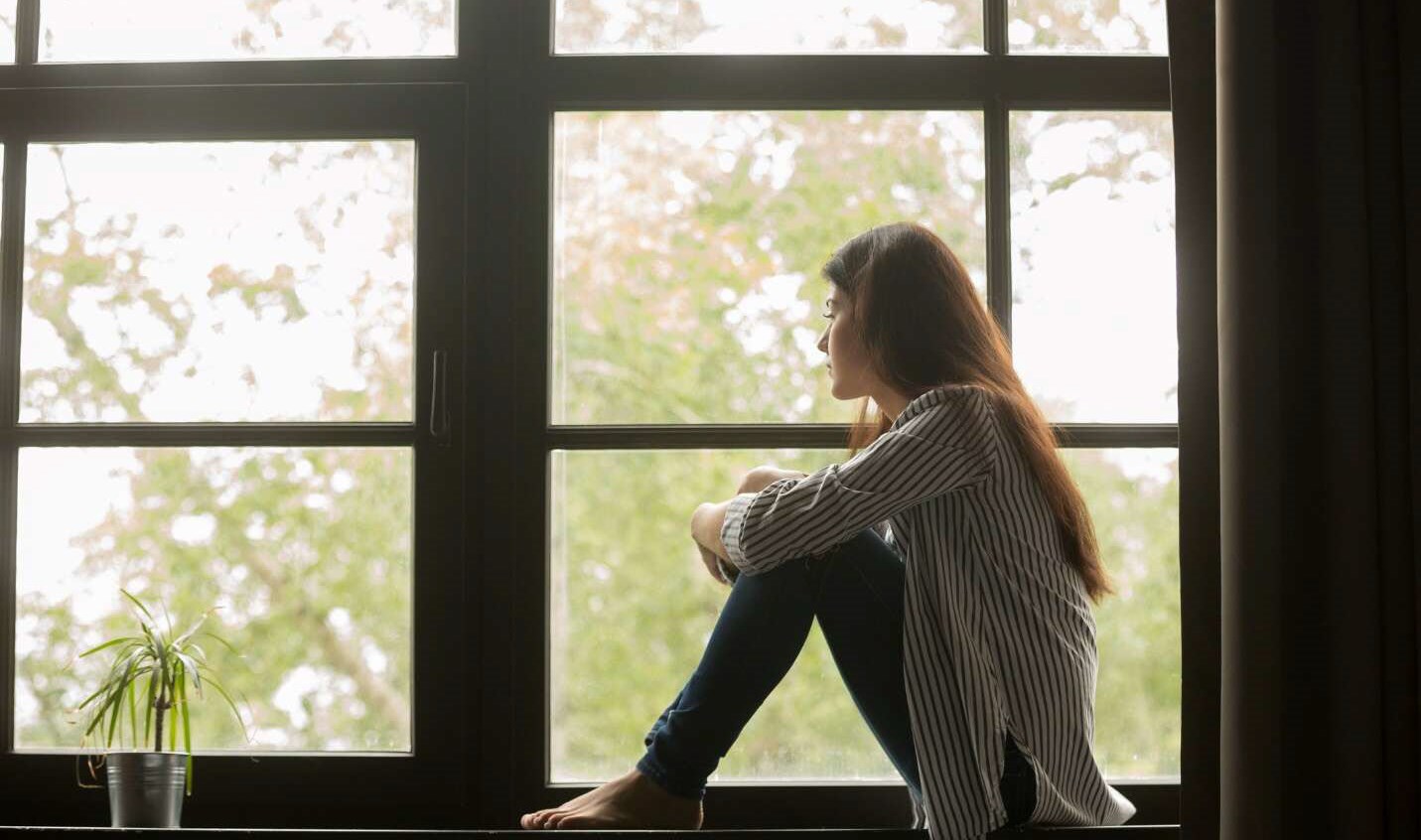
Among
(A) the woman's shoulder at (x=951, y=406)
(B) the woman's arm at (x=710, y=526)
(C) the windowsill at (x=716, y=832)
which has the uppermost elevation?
(A) the woman's shoulder at (x=951, y=406)

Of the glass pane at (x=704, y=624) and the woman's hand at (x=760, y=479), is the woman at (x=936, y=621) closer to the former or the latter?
the woman's hand at (x=760, y=479)

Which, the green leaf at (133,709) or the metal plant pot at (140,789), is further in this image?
the green leaf at (133,709)

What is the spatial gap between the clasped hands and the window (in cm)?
20

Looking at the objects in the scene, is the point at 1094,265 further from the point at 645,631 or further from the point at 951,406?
the point at 645,631

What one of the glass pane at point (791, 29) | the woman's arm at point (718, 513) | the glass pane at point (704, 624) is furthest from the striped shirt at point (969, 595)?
the glass pane at point (791, 29)

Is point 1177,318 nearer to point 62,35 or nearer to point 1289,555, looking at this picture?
point 1289,555

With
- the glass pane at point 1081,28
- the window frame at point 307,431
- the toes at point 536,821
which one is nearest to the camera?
the toes at point 536,821

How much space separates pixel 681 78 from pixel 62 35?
970 mm

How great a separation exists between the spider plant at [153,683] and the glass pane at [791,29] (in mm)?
1050

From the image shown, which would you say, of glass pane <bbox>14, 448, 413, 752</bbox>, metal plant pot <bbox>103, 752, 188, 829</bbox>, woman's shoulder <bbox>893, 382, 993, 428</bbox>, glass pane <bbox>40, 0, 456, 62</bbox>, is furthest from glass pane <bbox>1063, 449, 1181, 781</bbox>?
metal plant pot <bbox>103, 752, 188, 829</bbox>

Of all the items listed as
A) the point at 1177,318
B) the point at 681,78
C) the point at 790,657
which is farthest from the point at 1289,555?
the point at 681,78

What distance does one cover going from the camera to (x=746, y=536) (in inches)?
65.8

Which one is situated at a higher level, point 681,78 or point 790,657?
point 681,78

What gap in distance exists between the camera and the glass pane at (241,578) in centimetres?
206
